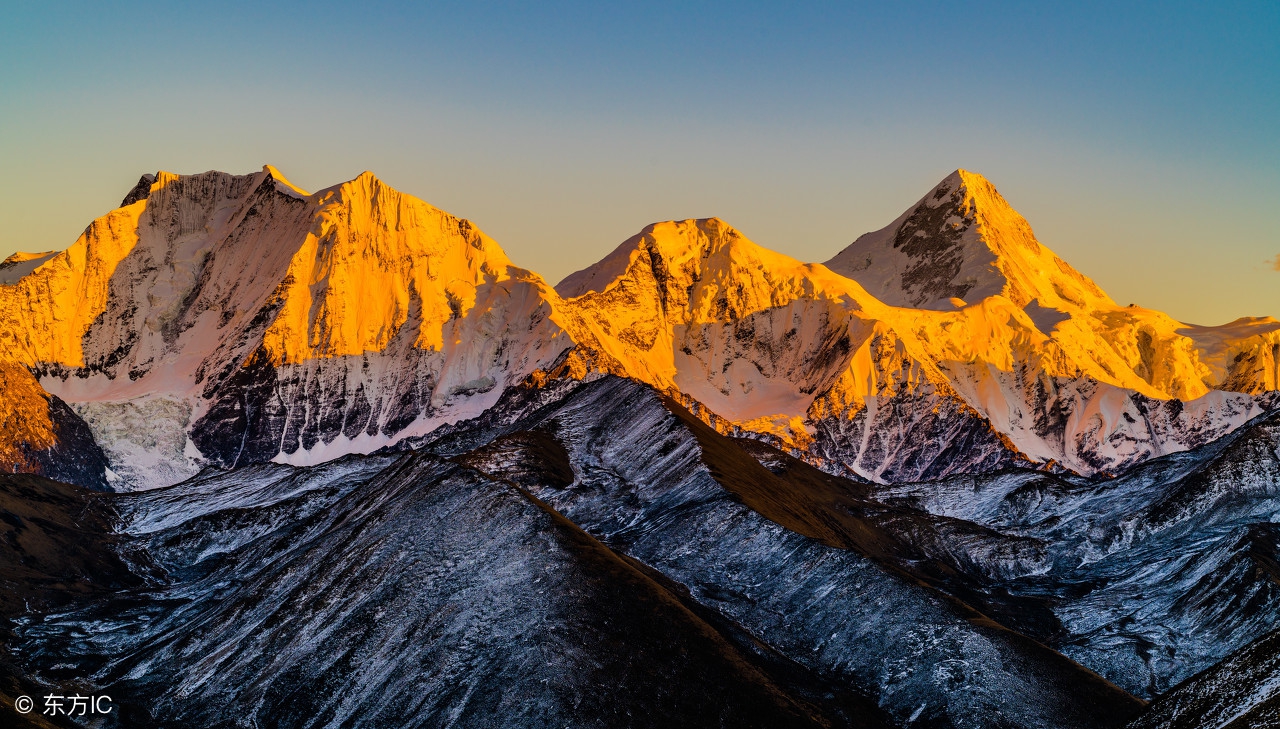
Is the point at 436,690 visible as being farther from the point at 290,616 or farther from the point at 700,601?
the point at 700,601

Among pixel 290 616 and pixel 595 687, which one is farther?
pixel 290 616

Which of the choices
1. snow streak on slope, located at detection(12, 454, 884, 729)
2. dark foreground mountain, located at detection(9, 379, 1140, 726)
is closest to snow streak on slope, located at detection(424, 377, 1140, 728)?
dark foreground mountain, located at detection(9, 379, 1140, 726)

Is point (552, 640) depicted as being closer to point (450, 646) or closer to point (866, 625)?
point (450, 646)

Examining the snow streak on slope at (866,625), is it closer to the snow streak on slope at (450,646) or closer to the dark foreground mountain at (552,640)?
the dark foreground mountain at (552,640)

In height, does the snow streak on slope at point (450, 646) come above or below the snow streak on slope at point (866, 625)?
above

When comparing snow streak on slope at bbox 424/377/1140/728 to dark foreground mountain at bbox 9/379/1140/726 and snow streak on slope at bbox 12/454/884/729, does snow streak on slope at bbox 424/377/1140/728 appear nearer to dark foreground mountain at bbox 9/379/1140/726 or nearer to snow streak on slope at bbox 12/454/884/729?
dark foreground mountain at bbox 9/379/1140/726

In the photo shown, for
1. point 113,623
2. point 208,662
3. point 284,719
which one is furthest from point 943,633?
point 113,623

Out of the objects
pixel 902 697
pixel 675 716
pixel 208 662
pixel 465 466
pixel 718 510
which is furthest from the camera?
pixel 718 510

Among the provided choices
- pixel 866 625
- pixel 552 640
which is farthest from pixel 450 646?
pixel 866 625

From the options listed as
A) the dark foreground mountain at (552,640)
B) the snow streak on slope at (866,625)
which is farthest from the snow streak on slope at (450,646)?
the snow streak on slope at (866,625)

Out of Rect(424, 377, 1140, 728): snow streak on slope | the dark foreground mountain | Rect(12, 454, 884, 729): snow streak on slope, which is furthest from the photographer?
Rect(424, 377, 1140, 728): snow streak on slope

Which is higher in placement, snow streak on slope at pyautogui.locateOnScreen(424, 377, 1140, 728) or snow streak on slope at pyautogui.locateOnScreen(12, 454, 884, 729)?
snow streak on slope at pyautogui.locateOnScreen(12, 454, 884, 729)
